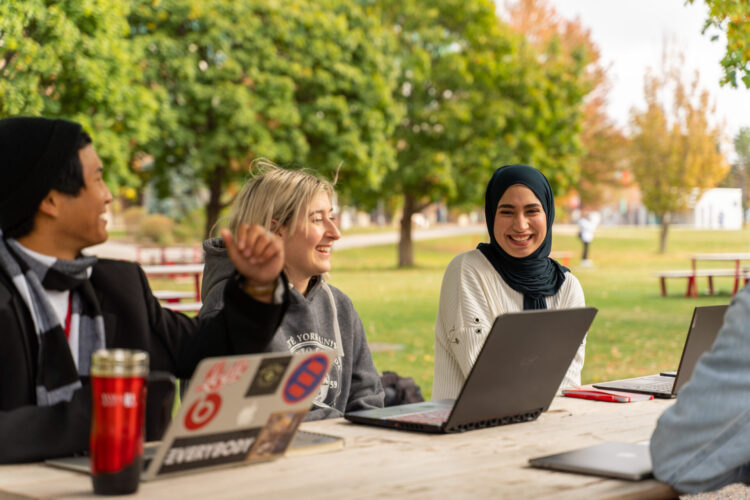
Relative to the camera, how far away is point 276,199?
366 cm

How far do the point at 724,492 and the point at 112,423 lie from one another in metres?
4.53

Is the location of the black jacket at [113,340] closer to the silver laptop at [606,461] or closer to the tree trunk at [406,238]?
the silver laptop at [606,461]

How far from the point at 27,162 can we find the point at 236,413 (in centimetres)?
91

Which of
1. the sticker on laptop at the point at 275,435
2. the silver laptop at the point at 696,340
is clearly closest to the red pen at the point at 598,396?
the silver laptop at the point at 696,340

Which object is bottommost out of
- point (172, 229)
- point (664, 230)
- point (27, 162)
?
point (664, 230)

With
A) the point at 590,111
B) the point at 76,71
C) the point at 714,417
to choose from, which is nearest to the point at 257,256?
the point at 714,417

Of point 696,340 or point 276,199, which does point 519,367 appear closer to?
point 696,340

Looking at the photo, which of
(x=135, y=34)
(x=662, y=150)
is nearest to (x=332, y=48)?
(x=135, y=34)

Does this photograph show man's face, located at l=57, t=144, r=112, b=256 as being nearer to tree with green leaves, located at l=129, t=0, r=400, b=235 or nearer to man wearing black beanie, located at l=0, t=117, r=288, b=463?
man wearing black beanie, located at l=0, t=117, r=288, b=463

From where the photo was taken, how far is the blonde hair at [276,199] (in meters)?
3.65

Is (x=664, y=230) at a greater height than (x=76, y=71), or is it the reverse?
(x=76, y=71)

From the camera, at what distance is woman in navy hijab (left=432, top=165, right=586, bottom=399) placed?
13.4 feet

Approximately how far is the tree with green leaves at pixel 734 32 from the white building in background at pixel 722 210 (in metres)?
38.7

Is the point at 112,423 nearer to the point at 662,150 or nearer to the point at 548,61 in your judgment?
the point at 548,61
